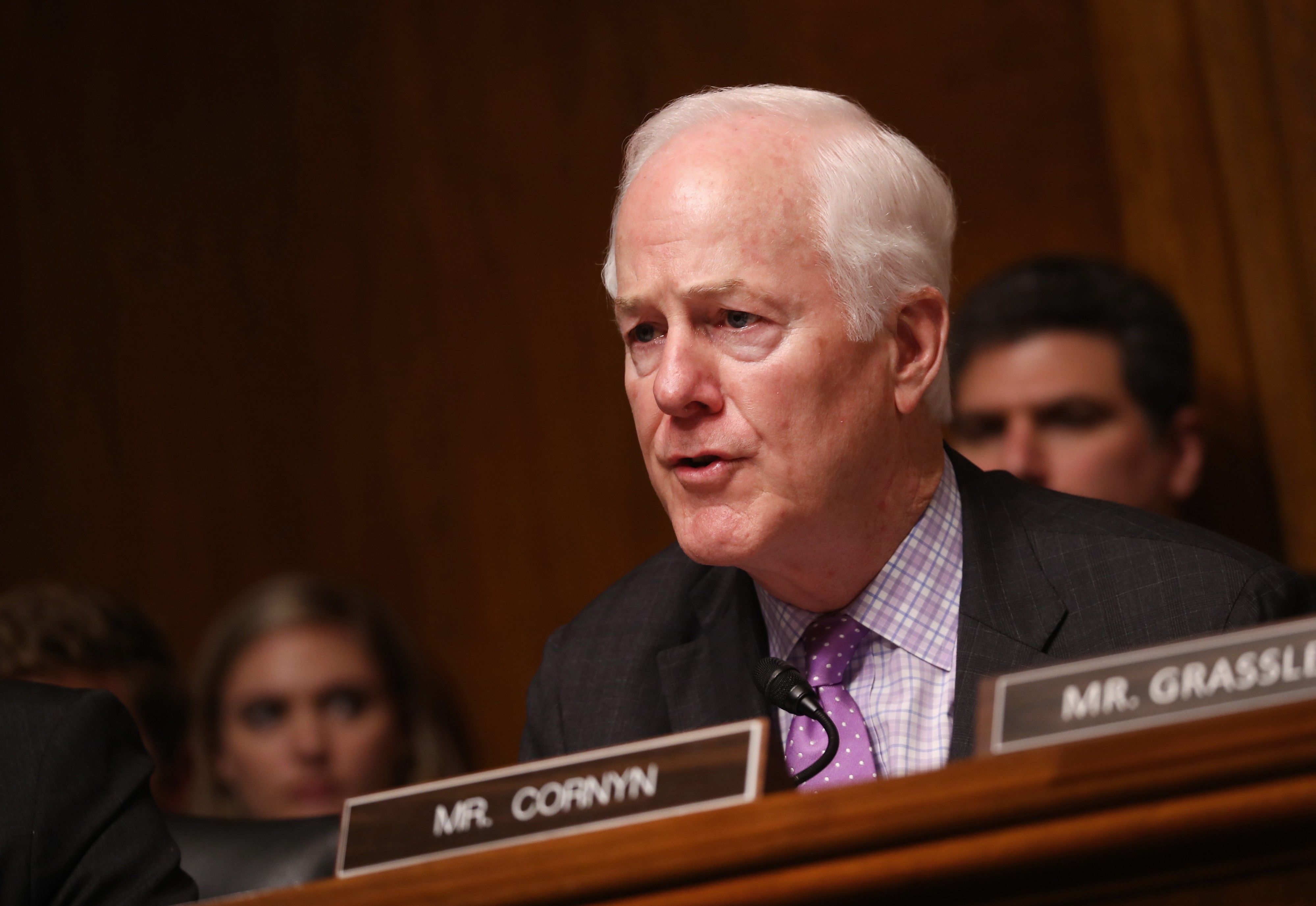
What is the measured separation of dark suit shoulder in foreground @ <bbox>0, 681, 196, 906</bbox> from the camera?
1.36 metres

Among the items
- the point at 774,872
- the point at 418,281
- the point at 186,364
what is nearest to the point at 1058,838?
the point at 774,872

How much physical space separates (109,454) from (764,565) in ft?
9.82

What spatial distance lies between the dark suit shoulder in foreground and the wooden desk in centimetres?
59

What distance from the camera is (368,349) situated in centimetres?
381

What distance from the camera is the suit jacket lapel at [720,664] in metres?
1.61

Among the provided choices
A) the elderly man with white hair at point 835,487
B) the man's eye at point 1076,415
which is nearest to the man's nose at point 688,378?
the elderly man with white hair at point 835,487

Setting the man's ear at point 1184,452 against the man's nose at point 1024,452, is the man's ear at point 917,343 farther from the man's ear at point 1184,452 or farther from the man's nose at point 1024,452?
the man's ear at point 1184,452

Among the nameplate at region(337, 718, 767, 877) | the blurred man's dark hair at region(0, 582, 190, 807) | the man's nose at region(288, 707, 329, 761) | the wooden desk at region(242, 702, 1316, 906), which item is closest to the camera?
the wooden desk at region(242, 702, 1316, 906)

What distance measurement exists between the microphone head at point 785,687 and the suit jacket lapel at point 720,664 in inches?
10.9

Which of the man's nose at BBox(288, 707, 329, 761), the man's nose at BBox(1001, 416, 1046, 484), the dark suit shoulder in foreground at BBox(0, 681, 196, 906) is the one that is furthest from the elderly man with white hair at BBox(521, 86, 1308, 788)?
the man's nose at BBox(288, 707, 329, 761)

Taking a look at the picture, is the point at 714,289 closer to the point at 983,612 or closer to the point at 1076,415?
the point at 983,612

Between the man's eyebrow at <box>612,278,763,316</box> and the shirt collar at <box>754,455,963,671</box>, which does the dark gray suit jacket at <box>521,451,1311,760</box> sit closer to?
the shirt collar at <box>754,455,963,671</box>

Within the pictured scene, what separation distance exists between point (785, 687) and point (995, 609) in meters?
0.33

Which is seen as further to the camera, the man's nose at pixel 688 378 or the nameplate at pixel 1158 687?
the man's nose at pixel 688 378
